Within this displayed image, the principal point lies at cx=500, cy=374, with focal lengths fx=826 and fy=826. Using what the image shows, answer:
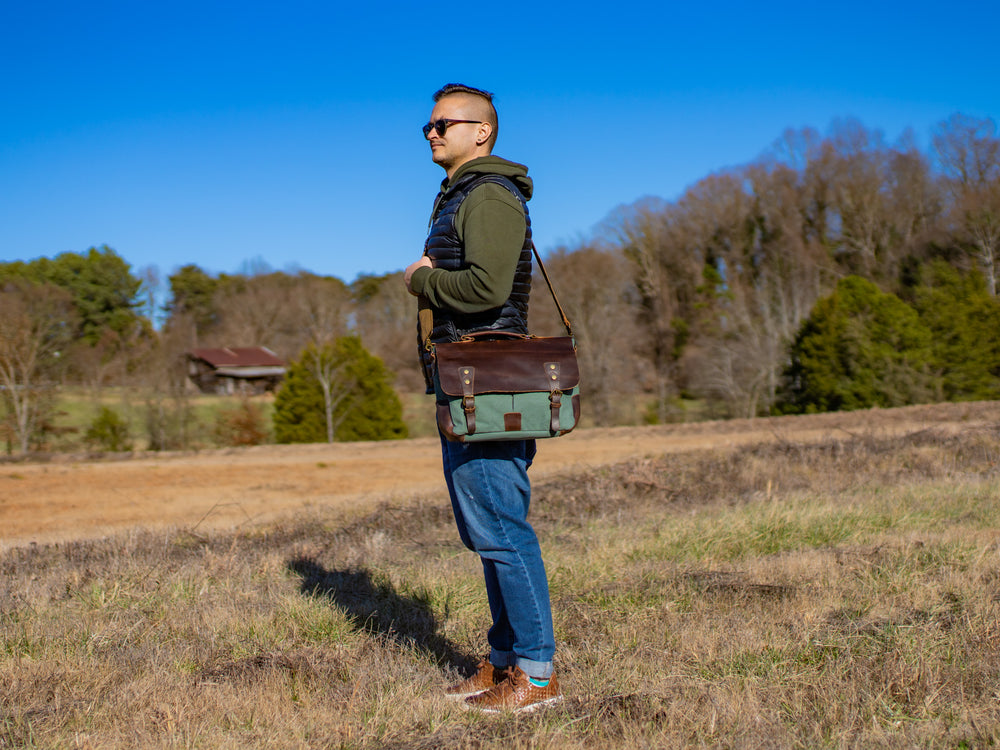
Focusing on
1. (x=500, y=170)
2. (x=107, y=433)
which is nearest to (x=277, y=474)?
(x=500, y=170)

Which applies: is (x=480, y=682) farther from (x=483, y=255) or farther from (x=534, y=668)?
(x=483, y=255)

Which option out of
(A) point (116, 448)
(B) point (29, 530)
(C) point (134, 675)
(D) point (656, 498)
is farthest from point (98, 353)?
(C) point (134, 675)

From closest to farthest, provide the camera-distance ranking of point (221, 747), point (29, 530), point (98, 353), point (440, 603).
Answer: point (221, 747) < point (440, 603) < point (29, 530) < point (98, 353)

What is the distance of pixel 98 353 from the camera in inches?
1485

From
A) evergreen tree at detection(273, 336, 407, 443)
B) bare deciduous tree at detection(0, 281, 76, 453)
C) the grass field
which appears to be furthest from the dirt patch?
evergreen tree at detection(273, 336, 407, 443)

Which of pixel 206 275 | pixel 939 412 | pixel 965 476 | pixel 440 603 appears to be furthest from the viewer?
pixel 206 275

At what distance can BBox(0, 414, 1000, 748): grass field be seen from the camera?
2578 mm

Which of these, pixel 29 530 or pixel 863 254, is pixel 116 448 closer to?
pixel 29 530

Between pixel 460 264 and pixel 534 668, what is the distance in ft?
4.57

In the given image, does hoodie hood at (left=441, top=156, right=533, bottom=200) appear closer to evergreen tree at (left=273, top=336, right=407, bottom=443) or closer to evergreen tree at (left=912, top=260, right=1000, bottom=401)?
evergreen tree at (left=273, top=336, right=407, bottom=443)

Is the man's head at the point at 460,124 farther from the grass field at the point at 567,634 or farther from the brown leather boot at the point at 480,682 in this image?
the grass field at the point at 567,634

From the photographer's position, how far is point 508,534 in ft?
9.09

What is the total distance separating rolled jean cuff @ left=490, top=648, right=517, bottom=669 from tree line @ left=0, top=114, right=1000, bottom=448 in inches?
949

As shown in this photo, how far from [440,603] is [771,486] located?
453cm
